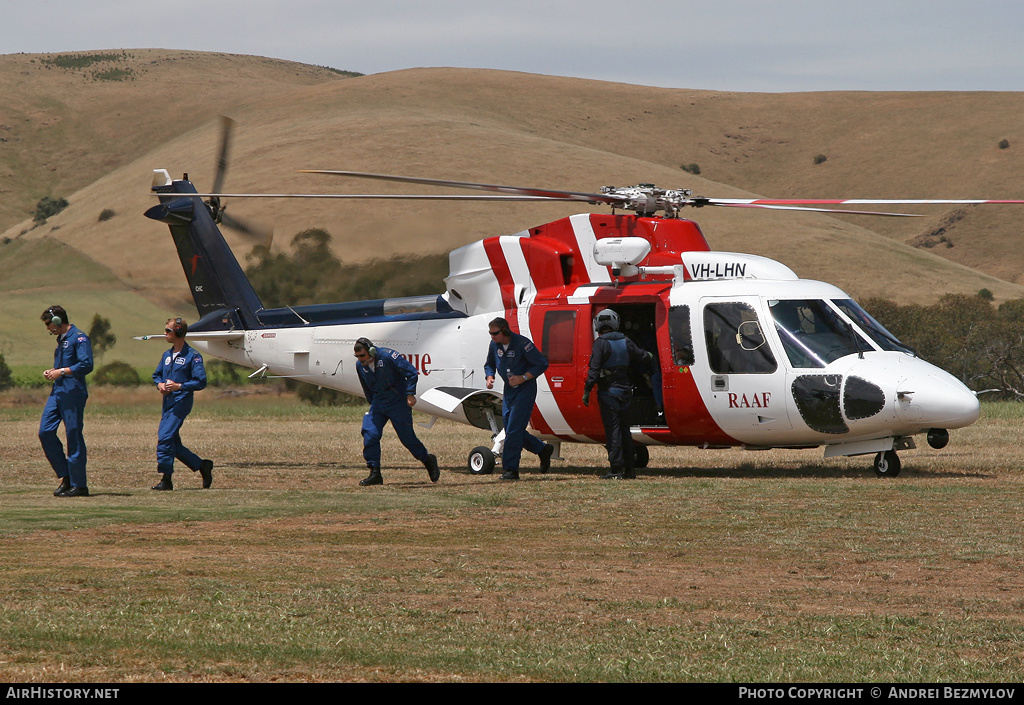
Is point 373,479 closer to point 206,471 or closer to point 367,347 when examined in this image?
point 367,347

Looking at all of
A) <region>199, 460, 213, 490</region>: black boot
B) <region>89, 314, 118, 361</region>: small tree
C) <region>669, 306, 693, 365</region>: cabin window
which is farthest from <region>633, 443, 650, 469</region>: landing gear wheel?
<region>89, 314, 118, 361</region>: small tree

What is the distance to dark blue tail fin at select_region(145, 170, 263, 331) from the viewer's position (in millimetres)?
19172

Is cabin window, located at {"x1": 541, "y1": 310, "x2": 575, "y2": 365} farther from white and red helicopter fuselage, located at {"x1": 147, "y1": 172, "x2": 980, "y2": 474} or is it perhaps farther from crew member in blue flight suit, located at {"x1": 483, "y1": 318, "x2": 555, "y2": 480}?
crew member in blue flight suit, located at {"x1": 483, "y1": 318, "x2": 555, "y2": 480}

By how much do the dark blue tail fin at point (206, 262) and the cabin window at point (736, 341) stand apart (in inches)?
289

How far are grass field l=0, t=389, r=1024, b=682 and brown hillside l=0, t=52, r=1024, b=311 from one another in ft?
37.7

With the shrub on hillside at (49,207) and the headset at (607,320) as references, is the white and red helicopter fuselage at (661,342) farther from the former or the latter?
the shrub on hillside at (49,207)

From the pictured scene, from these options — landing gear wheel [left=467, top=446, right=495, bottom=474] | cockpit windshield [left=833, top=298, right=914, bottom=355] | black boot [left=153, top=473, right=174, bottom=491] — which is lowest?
landing gear wheel [left=467, top=446, right=495, bottom=474]

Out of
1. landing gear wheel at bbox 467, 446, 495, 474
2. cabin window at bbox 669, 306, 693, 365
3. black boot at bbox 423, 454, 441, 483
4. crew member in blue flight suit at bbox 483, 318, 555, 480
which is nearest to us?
black boot at bbox 423, 454, 441, 483

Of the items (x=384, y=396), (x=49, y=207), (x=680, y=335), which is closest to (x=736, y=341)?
(x=680, y=335)

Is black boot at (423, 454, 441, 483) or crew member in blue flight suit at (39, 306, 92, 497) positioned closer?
crew member in blue flight suit at (39, 306, 92, 497)

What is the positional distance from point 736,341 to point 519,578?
7.51 m

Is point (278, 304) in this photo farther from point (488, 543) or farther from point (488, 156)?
point (488, 156)

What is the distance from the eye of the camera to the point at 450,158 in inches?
2928
